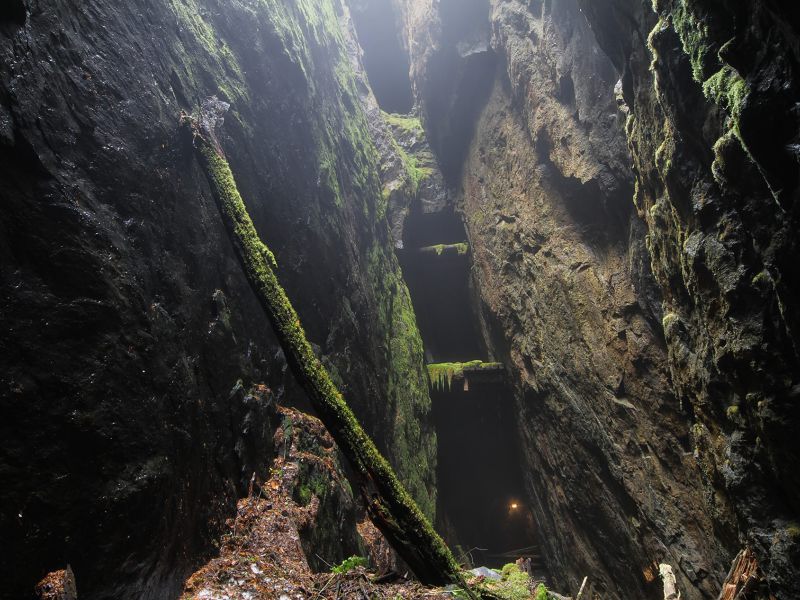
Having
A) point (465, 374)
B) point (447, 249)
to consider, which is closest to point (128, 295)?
point (465, 374)

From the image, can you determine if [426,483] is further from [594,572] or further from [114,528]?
[114,528]

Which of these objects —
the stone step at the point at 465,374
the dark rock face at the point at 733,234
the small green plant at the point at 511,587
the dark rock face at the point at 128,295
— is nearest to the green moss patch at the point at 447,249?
the stone step at the point at 465,374

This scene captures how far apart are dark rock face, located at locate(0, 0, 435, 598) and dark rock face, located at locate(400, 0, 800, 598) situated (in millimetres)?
4101

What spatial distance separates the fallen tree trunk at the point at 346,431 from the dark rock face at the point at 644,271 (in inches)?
101

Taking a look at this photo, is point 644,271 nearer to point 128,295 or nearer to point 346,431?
point 346,431

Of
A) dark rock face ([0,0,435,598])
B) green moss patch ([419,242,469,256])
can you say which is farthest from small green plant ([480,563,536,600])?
green moss patch ([419,242,469,256])

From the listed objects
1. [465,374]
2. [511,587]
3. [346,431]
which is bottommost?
[511,587]

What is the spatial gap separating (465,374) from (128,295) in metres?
8.36

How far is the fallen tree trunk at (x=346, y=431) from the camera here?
144 inches

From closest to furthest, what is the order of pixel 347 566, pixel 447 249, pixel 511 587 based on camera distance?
pixel 347 566 → pixel 511 587 → pixel 447 249

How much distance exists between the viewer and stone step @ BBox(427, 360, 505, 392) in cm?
1036

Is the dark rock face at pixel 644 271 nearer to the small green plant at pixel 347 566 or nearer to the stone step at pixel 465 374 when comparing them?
the stone step at pixel 465 374

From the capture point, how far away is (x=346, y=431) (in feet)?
12.5

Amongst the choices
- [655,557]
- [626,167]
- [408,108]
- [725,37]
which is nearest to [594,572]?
[655,557]
